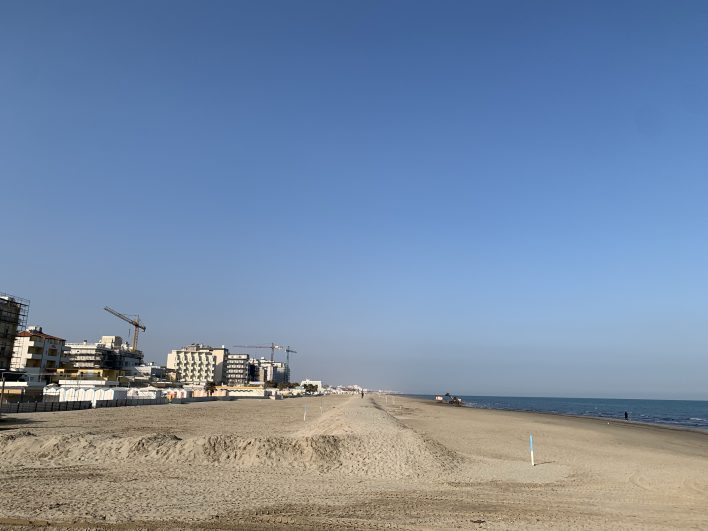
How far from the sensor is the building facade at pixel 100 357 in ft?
513

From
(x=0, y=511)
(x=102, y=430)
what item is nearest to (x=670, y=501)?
(x=0, y=511)

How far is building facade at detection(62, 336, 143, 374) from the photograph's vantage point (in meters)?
156

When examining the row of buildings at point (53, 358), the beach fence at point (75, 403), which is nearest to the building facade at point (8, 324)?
the row of buildings at point (53, 358)

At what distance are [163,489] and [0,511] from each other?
14.8 ft

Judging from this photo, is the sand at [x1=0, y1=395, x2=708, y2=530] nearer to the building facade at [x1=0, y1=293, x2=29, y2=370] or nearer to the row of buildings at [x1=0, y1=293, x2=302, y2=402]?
the row of buildings at [x1=0, y1=293, x2=302, y2=402]

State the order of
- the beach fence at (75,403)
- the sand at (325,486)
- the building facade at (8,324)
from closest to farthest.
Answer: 1. the sand at (325,486)
2. the beach fence at (75,403)
3. the building facade at (8,324)

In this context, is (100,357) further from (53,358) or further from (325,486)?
(325,486)

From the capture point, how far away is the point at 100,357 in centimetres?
15912

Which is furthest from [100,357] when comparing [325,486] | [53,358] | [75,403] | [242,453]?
[325,486]

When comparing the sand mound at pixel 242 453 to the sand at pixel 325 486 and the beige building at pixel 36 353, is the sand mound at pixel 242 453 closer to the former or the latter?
the sand at pixel 325 486

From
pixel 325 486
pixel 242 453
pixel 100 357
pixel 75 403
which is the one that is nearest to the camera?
pixel 325 486

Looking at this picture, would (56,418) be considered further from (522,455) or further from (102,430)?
(522,455)

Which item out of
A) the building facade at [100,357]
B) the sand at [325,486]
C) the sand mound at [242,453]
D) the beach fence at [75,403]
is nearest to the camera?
the sand at [325,486]

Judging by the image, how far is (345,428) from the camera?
32.2 meters
